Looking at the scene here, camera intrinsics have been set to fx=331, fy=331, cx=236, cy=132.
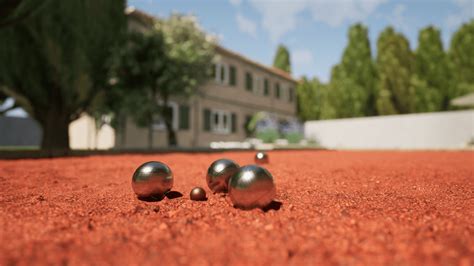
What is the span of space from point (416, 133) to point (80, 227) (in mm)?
25147

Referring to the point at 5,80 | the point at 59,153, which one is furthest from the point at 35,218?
the point at 5,80

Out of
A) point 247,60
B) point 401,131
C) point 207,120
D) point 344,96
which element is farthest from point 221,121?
point 401,131

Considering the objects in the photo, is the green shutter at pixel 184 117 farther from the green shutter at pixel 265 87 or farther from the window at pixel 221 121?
the green shutter at pixel 265 87

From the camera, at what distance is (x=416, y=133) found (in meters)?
23.5

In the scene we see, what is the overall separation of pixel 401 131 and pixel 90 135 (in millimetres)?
20844

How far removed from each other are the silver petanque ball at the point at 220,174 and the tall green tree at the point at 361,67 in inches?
A: 1057

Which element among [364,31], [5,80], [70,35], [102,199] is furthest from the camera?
[364,31]

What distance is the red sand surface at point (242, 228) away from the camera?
2.03 metres

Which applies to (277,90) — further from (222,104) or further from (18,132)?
(18,132)

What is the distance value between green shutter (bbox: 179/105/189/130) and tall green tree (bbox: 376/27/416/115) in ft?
55.8

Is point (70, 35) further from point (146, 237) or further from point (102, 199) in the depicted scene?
point (146, 237)

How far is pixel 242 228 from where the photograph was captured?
260 centimetres

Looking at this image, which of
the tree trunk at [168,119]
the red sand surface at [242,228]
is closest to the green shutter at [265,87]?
the tree trunk at [168,119]

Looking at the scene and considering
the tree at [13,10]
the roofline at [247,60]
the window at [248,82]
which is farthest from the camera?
the window at [248,82]
